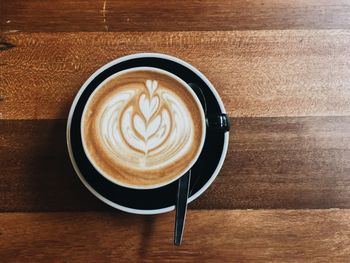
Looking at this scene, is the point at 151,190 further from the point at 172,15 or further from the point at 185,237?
the point at 172,15

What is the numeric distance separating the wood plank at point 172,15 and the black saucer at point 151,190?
102 mm

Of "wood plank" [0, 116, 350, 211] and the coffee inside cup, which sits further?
"wood plank" [0, 116, 350, 211]

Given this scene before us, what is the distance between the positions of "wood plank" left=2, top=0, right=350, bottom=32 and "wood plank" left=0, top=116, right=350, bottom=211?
0.19m

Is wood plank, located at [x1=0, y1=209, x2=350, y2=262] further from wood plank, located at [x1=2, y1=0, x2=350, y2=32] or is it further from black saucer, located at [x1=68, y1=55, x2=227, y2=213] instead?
wood plank, located at [x1=2, y1=0, x2=350, y2=32]

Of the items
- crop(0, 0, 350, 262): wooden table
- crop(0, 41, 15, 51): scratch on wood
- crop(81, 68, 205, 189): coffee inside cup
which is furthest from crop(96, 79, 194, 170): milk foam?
crop(0, 41, 15, 51): scratch on wood

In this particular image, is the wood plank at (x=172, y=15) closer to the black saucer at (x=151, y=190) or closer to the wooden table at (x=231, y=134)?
the wooden table at (x=231, y=134)

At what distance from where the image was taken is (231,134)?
2.95 feet

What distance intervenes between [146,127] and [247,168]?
23 cm

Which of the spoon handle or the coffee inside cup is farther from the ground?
the coffee inside cup

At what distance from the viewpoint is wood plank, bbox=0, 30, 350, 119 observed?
90 cm

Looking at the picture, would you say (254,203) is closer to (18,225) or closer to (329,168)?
(329,168)

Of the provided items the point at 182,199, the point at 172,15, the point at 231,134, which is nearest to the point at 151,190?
the point at 182,199

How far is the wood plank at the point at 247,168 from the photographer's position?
34.8 inches

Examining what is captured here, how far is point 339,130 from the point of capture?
35.9 inches
